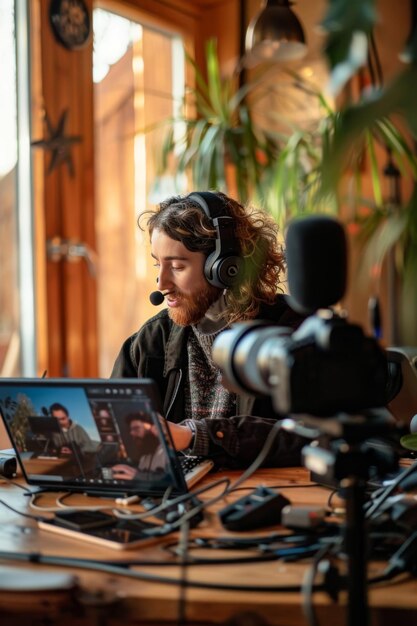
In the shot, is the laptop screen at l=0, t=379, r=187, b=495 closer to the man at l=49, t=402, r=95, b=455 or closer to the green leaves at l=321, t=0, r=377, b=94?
A: the man at l=49, t=402, r=95, b=455

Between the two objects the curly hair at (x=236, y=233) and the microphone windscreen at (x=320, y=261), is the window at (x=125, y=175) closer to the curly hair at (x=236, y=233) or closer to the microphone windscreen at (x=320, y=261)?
the curly hair at (x=236, y=233)

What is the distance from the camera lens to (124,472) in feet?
3.92

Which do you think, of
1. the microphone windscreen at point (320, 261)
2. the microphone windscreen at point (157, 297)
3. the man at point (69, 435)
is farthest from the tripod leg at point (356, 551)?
the microphone windscreen at point (157, 297)

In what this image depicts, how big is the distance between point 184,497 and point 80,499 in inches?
8.4

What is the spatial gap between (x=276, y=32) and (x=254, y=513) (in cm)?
215

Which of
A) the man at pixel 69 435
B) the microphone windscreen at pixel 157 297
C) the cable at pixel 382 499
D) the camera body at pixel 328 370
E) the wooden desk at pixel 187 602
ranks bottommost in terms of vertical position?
the wooden desk at pixel 187 602

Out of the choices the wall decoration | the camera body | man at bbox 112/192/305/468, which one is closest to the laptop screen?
the camera body

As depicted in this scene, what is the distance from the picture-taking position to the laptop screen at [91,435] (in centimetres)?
112

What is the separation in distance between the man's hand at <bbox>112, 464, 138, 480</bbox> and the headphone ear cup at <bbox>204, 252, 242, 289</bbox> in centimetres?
64

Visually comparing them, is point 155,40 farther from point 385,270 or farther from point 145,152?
point 385,270

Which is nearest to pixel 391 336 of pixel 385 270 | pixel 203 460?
pixel 385 270

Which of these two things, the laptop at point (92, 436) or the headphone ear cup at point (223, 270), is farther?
the headphone ear cup at point (223, 270)

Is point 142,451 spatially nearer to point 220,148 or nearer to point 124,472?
point 124,472

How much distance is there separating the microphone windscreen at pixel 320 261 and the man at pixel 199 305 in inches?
37.6
